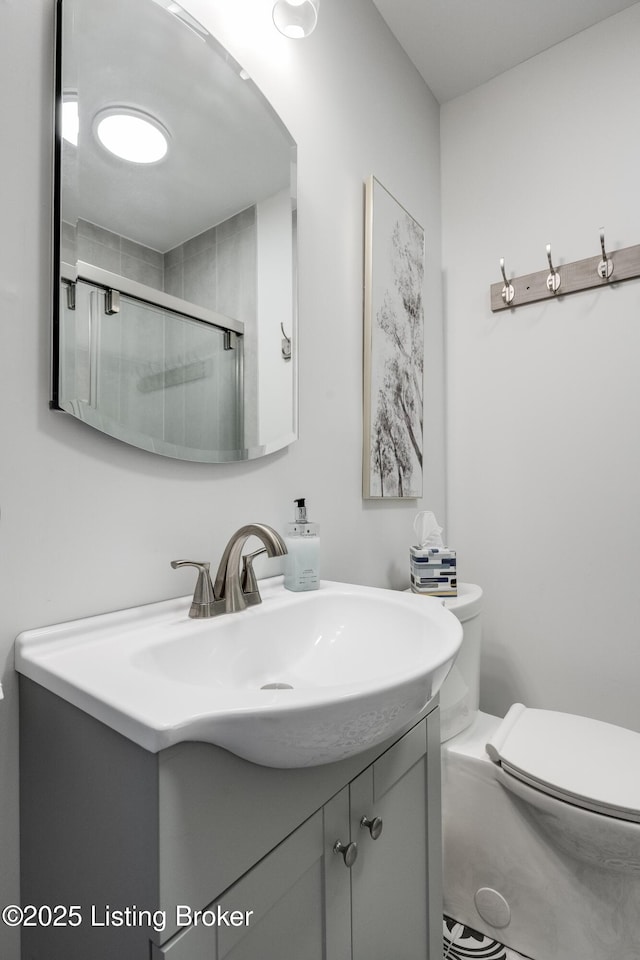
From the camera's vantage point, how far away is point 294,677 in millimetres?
839

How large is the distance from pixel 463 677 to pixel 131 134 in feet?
4.57

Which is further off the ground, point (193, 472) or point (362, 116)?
point (362, 116)

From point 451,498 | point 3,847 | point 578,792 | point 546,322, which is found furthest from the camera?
point 451,498

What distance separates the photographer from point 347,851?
66cm

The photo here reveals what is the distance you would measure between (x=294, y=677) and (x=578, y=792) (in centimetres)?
65

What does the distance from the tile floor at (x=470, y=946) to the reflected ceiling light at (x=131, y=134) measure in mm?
1736

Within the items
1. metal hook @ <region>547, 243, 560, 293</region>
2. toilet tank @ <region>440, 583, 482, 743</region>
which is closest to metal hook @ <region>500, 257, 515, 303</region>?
metal hook @ <region>547, 243, 560, 293</region>

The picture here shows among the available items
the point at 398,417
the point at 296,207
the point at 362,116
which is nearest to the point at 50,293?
the point at 296,207

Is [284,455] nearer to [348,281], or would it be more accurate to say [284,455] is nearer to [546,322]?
[348,281]

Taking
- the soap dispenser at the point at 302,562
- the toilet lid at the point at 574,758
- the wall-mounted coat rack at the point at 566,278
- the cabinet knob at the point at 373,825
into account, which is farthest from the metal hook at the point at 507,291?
the cabinet knob at the point at 373,825

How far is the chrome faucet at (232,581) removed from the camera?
0.80 m

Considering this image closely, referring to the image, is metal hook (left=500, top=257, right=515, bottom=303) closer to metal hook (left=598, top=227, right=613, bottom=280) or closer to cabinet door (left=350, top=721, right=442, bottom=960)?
metal hook (left=598, top=227, right=613, bottom=280)

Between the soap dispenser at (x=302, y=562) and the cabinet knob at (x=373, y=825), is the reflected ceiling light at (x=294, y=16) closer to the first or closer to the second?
the soap dispenser at (x=302, y=562)

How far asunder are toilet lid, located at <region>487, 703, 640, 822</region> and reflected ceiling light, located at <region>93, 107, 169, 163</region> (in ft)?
4.64
